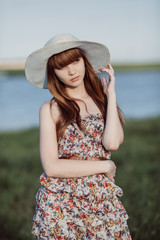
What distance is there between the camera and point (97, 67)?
275cm

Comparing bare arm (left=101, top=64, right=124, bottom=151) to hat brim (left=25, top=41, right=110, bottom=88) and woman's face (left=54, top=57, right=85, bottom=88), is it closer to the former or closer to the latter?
woman's face (left=54, top=57, right=85, bottom=88)

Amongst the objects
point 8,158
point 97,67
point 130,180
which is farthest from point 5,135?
point 97,67

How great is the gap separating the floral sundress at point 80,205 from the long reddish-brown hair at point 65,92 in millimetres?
105

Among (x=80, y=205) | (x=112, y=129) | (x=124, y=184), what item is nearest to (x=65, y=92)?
(x=112, y=129)

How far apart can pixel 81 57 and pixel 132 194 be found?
2.85 metres

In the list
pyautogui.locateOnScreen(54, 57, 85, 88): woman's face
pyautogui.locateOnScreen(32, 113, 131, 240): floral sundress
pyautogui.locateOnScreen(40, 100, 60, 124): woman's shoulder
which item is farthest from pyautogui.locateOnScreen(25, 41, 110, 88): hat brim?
pyautogui.locateOnScreen(32, 113, 131, 240): floral sundress

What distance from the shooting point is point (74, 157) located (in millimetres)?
2369

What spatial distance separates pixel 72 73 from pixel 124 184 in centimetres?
315

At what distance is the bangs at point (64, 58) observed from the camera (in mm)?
2377

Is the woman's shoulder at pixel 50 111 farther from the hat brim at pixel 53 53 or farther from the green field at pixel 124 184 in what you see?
the green field at pixel 124 184

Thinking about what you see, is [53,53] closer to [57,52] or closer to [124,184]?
[57,52]

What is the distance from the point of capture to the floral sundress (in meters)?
2.27

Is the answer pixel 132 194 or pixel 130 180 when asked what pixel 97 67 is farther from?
pixel 130 180

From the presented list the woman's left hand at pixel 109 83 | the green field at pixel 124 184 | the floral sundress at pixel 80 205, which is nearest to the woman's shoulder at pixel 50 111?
the floral sundress at pixel 80 205
